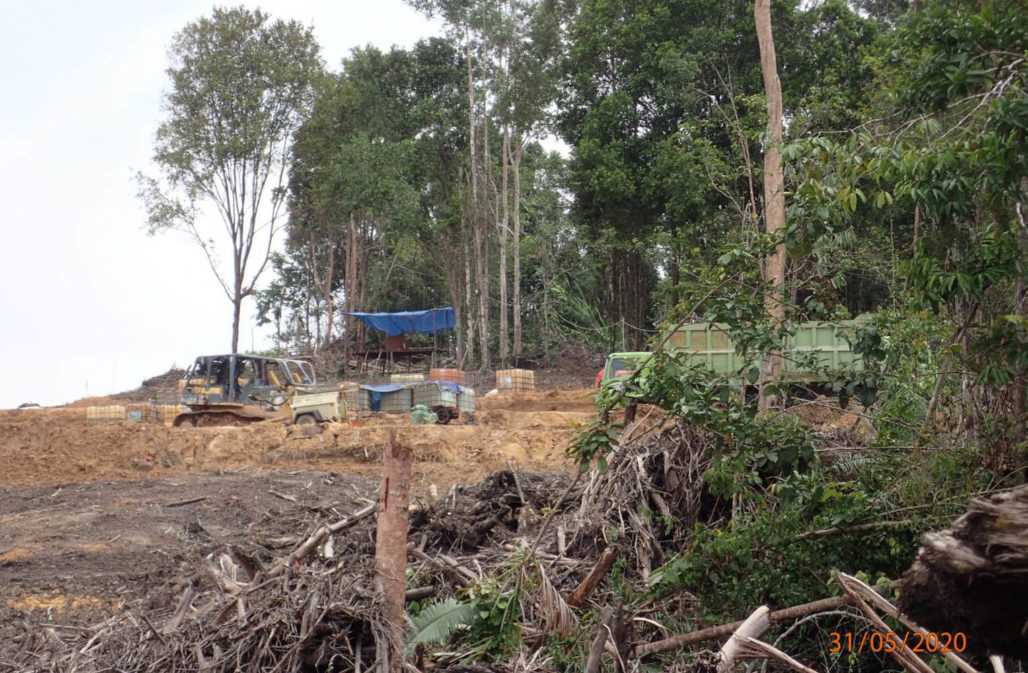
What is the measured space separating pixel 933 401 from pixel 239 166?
3394 centimetres

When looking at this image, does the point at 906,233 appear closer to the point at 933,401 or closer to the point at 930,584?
the point at 933,401

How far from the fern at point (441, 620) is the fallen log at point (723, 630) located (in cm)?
107

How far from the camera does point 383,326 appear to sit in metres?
36.1

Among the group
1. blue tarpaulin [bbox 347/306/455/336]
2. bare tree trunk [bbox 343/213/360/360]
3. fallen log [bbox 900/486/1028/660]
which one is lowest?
fallen log [bbox 900/486/1028/660]

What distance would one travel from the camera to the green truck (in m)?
6.89

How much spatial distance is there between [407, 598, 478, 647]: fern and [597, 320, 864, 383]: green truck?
5.57ft

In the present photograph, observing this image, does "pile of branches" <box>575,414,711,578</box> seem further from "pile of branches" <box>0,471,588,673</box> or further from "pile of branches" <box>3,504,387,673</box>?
"pile of branches" <box>3,504,387,673</box>

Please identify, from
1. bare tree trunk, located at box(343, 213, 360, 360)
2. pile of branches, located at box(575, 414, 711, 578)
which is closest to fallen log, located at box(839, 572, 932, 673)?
pile of branches, located at box(575, 414, 711, 578)

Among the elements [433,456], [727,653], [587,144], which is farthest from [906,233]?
[587,144]

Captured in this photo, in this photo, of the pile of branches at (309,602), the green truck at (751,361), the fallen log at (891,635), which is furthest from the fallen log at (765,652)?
the green truck at (751,361)

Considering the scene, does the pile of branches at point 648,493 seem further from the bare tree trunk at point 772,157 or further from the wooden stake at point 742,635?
the wooden stake at point 742,635

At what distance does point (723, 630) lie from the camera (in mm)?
5816

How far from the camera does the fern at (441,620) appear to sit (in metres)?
6.23

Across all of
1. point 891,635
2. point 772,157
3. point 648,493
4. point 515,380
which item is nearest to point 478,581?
point 648,493
